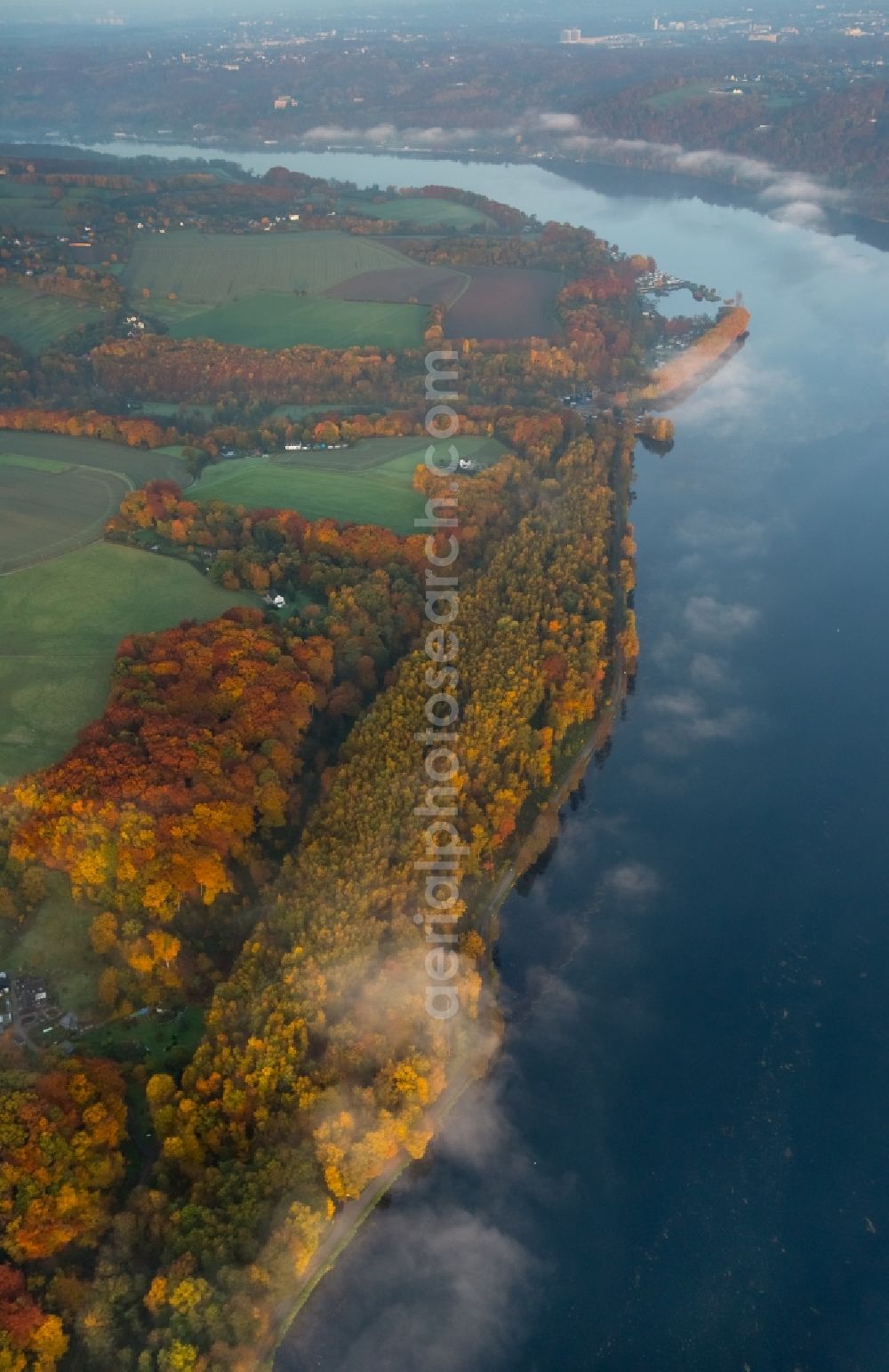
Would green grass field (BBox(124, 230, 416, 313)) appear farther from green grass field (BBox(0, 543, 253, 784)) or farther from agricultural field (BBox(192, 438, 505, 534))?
green grass field (BBox(0, 543, 253, 784))

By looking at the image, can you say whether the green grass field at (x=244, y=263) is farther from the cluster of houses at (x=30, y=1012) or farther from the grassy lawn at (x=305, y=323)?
the cluster of houses at (x=30, y=1012)

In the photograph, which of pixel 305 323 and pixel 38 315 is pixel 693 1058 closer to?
pixel 305 323

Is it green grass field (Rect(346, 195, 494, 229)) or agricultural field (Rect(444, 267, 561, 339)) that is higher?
green grass field (Rect(346, 195, 494, 229))


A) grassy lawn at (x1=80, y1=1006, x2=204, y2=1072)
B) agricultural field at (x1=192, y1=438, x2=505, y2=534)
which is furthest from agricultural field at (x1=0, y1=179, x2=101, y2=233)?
grassy lawn at (x1=80, y1=1006, x2=204, y2=1072)

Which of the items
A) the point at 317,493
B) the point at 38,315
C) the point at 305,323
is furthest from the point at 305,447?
the point at 38,315

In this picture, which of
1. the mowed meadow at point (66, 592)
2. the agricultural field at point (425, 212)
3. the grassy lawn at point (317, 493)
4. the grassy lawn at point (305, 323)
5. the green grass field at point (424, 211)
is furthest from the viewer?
the green grass field at point (424, 211)

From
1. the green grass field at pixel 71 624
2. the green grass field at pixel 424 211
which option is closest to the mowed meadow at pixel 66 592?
the green grass field at pixel 71 624

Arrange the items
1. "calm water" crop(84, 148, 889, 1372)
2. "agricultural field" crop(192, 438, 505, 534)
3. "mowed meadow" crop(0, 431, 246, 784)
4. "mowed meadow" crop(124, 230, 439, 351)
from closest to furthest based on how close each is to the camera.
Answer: "calm water" crop(84, 148, 889, 1372), "mowed meadow" crop(0, 431, 246, 784), "agricultural field" crop(192, 438, 505, 534), "mowed meadow" crop(124, 230, 439, 351)
